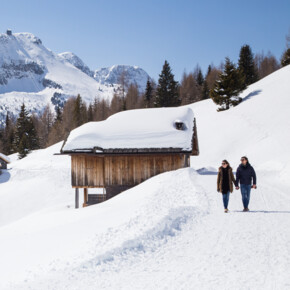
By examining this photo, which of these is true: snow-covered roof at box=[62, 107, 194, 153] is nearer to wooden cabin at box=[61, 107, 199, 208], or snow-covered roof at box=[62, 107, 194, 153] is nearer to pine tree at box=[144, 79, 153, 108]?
wooden cabin at box=[61, 107, 199, 208]

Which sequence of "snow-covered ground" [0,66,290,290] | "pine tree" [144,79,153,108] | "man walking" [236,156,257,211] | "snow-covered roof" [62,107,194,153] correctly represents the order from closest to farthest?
"snow-covered ground" [0,66,290,290]
"man walking" [236,156,257,211]
"snow-covered roof" [62,107,194,153]
"pine tree" [144,79,153,108]

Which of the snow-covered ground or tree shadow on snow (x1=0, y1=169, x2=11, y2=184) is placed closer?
the snow-covered ground

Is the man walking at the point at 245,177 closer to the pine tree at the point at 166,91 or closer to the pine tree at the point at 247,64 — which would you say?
the pine tree at the point at 166,91

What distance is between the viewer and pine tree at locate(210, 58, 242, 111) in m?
46.1

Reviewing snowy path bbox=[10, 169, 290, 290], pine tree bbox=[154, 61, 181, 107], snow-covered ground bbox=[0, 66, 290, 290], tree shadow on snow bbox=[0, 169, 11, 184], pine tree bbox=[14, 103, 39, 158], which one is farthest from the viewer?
pine tree bbox=[14, 103, 39, 158]

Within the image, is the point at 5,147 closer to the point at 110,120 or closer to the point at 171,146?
the point at 110,120

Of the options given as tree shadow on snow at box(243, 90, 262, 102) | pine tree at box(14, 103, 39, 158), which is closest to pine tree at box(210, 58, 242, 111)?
tree shadow on snow at box(243, 90, 262, 102)

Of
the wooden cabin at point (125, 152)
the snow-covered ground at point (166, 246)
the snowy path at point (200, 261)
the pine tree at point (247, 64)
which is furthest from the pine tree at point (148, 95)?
the snowy path at point (200, 261)

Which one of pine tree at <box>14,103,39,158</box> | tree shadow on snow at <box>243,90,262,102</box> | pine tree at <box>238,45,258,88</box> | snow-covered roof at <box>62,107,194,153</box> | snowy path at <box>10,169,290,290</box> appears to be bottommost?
snowy path at <box>10,169,290,290</box>

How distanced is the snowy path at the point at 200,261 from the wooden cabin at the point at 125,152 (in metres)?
10.7

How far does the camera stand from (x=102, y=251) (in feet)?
21.5

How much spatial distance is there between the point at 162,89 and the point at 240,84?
19.3 meters

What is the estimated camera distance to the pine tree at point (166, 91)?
61.6 metres

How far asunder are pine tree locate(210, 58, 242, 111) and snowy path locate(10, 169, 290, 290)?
39993mm
